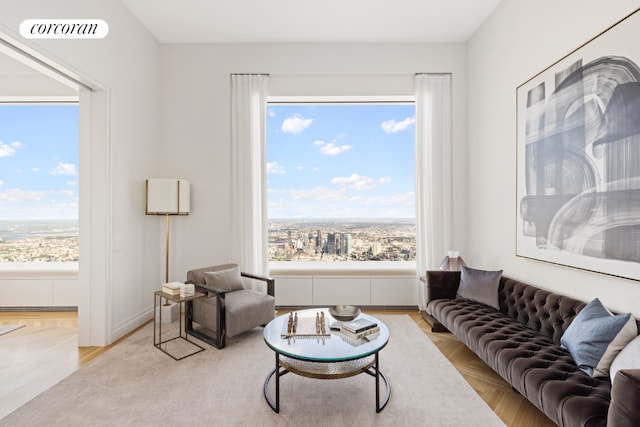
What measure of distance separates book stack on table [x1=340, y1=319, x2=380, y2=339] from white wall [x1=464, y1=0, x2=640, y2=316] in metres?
1.65

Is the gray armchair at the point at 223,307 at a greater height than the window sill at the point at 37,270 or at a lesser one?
lesser

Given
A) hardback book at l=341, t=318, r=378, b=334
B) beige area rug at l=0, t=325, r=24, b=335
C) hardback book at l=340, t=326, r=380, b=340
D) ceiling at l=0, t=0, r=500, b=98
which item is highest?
ceiling at l=0, t=0, r=500, b=98

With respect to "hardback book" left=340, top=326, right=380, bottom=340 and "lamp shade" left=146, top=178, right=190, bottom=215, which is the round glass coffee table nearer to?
"hardback book" left=340, top=326, right=380, bottom=340

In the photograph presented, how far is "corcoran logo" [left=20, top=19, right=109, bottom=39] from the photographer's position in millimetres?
2371

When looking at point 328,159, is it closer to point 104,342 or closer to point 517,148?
point 517,148

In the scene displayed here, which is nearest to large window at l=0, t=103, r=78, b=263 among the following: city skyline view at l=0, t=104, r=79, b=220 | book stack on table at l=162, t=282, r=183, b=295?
city skyline view at l=0, t=104, r=79, b=220

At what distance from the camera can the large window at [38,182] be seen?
172 inches

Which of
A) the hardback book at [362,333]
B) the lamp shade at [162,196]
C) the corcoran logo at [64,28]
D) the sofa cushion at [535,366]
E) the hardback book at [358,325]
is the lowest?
the sofa cushion at [535,366]

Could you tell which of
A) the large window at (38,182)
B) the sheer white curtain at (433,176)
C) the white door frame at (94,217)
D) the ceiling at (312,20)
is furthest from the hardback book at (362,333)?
the large window at (38,182)

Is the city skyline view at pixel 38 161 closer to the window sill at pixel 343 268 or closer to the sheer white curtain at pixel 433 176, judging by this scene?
the window sill at pixel 343 268

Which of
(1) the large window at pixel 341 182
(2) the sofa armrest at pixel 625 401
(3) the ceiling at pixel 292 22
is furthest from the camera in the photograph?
(1) the large window at pixel 341 182

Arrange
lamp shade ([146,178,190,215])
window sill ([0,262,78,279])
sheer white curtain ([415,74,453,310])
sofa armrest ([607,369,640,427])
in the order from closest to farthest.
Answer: sofa armrest ([607,369,640,427])
lamp shade ([146,178,190,215])
window sill ([0,262,78,279])
sheer white curtain ([415,74,453,310])

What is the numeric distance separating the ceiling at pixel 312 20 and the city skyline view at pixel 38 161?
78.3 inches

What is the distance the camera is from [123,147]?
11.4ft
